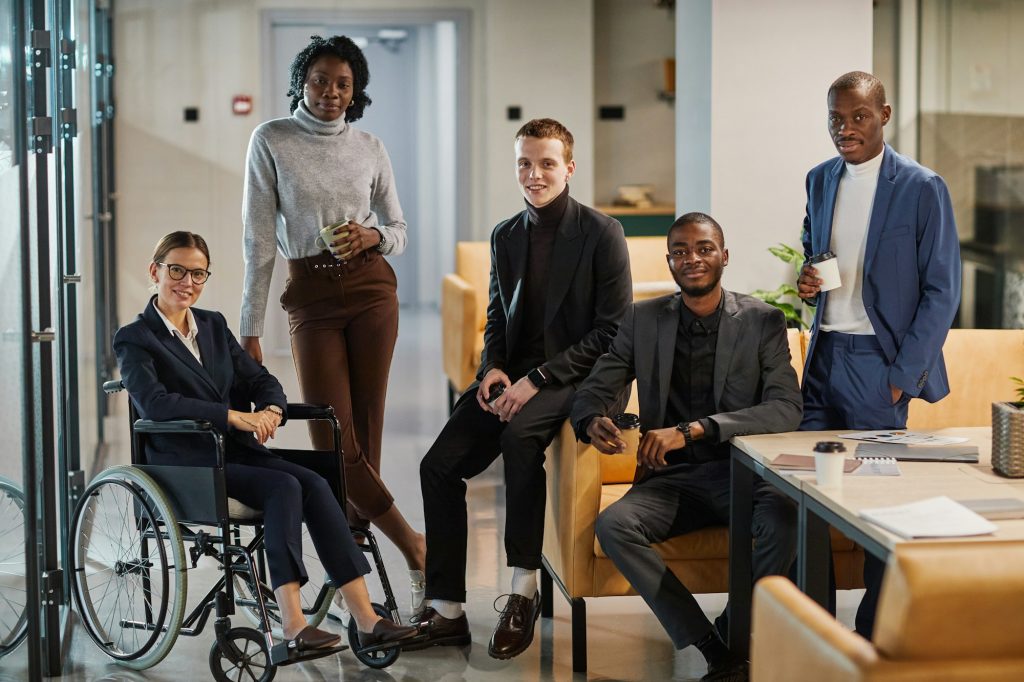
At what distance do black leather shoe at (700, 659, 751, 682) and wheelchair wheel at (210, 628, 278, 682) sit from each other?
1.07 m

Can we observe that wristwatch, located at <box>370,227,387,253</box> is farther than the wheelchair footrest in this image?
Yes

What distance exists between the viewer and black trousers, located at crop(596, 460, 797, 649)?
10.1 feet

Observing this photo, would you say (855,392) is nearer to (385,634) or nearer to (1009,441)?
(1009,441)

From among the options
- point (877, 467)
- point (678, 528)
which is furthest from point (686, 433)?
point (877, 467)

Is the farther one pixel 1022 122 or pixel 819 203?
pixel 1022 122

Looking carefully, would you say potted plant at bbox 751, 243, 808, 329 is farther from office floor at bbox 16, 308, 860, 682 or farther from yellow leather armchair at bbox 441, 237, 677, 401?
office floor at bbox 16, 308, 860, 682

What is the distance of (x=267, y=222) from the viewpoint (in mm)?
3768

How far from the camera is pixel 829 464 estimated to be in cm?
254

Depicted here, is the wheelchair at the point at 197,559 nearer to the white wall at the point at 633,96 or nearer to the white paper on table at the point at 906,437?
the white paper on table at the point at 906,437

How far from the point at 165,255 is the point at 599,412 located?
1211 mm

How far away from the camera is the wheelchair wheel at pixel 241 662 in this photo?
10.2ft

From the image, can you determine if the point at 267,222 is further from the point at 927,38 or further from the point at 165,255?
the point at 927,38

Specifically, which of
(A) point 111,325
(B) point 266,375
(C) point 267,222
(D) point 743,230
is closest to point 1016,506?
(B) point 266,375

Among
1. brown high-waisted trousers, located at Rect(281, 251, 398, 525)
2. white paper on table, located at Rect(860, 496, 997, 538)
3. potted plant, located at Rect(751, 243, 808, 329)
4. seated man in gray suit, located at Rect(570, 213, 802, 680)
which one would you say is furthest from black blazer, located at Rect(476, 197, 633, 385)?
potted plant, located at Rect(751, 243, 808, 329)
